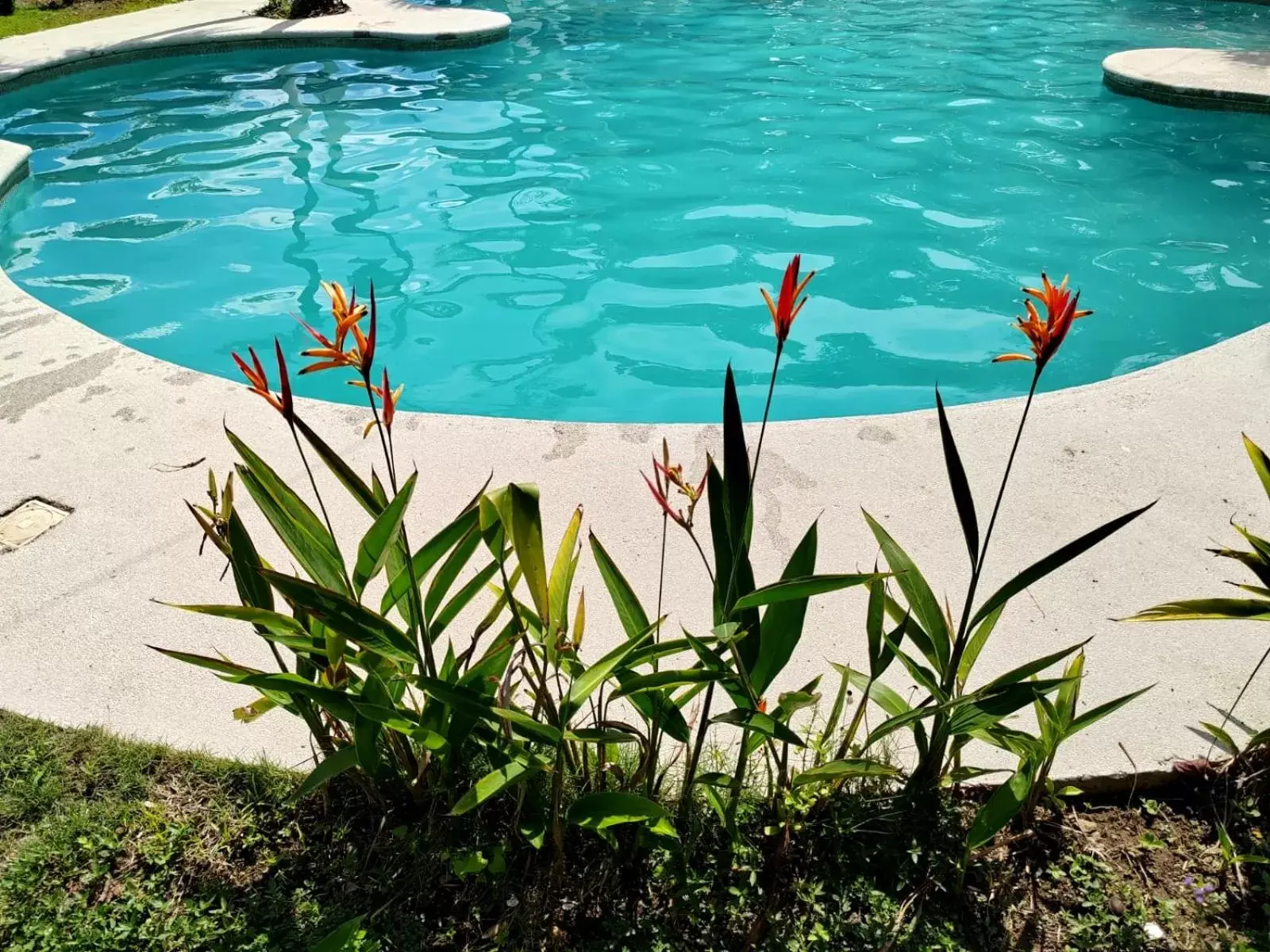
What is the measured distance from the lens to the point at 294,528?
6.26 feet

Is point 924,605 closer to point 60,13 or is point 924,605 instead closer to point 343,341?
point 343,341

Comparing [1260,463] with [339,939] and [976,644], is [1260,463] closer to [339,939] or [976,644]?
[976,644]

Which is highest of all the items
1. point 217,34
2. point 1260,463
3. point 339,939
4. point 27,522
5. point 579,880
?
point 217,34

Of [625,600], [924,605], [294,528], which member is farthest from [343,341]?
[924,605]

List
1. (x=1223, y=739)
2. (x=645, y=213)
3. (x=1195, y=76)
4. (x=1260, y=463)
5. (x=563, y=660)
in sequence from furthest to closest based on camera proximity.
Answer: (x=1195, y=76) → (x=645, y=213) → (x=1223, y=739) → (x=1260, y=463) → (x=563, y=660)

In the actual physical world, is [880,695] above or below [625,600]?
below

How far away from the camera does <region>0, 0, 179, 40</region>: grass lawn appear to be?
11.6 metres

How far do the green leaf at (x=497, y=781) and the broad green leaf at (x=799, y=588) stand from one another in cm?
51

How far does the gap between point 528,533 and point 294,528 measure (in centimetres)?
47

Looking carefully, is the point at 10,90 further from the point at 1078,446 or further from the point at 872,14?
the point at 1078,446

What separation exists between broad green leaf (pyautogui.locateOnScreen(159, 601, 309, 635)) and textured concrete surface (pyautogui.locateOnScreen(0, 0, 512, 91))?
33.1ft

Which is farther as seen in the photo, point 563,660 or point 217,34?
point 217,34

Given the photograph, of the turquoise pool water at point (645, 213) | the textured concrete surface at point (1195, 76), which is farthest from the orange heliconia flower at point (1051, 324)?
the textured concrete surface at point (1195, 76)

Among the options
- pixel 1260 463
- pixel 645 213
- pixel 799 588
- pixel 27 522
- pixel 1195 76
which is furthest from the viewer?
pixel 1195 76
